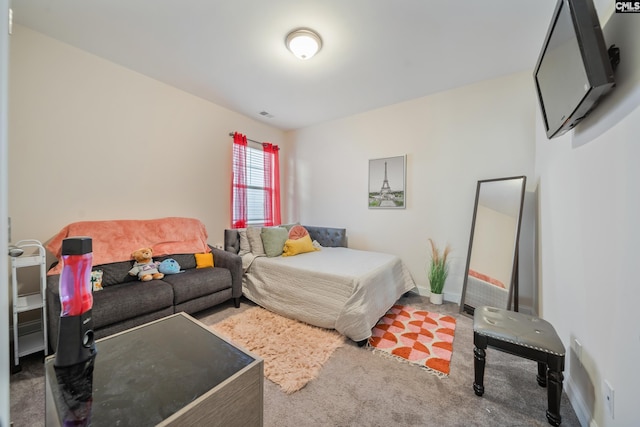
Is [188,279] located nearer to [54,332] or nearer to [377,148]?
[54,332]

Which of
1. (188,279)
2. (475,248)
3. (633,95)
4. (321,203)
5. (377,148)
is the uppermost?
(377,148)

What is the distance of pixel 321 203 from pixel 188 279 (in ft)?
7.91

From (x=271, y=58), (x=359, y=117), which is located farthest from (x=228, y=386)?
(x=359, y=117)

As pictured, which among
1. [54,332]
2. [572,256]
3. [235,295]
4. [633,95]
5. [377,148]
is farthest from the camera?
[377,148]

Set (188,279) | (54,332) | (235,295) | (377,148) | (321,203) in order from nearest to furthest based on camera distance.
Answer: (54,332) < (188,279) < (235,295) < (377,148) < (321,203)

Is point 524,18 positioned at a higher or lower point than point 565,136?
higher

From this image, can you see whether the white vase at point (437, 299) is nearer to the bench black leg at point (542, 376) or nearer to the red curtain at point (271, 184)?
the bench black leg at point (542, 376)

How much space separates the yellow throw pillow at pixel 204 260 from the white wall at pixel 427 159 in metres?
1.90

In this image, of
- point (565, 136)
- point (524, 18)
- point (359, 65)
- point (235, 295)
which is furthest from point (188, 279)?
point (524, 18)

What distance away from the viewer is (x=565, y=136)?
5.56ft

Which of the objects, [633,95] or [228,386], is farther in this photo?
[633,95]

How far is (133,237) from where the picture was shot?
2.52 m

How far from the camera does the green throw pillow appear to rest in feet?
9.90

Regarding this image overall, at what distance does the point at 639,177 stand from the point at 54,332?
3287mm
